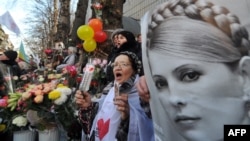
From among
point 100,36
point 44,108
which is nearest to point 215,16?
point 44,108

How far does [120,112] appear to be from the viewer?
2238mm

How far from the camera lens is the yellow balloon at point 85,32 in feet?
15.3

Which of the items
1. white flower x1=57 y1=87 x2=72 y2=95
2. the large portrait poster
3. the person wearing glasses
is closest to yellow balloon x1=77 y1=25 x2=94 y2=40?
white flower x1=57 y1=87 x2=72 y2=95

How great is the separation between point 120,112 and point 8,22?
18.0 ft

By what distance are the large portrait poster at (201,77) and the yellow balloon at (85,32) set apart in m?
3.47

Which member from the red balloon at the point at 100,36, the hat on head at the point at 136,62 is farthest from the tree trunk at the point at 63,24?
the hat on head at the point at 136,62

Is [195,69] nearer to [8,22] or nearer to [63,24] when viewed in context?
[8,22]

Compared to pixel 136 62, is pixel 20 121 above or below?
below

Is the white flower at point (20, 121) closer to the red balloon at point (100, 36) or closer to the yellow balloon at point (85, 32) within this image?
the yellow balloon at point (85, 32)

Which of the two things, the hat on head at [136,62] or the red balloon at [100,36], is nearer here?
the hat on head at [136,62]

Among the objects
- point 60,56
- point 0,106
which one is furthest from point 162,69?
point 60,56

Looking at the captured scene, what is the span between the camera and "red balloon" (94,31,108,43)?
16.2ft

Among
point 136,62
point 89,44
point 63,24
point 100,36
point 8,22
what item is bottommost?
point 136,62

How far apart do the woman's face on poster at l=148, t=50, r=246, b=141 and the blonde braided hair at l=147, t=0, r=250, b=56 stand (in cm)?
9
